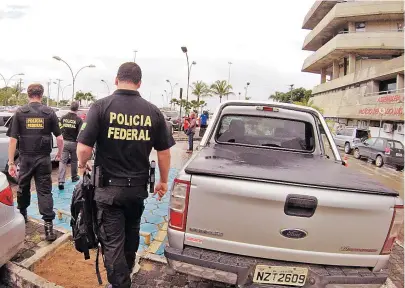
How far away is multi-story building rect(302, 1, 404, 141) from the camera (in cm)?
2664

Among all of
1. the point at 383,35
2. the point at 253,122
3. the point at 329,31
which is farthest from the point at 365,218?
the point at 329,31

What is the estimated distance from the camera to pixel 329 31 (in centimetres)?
4056

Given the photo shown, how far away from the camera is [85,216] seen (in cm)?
276

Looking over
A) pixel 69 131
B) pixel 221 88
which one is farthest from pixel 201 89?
pixel 69 131

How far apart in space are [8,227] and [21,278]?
503 mm

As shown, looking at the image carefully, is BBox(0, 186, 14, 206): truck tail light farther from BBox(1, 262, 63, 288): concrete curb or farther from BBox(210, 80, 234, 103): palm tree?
BBox(210, 80, 234, 103): palm tree

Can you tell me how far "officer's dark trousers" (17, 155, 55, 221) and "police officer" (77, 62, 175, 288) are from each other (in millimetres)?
1597

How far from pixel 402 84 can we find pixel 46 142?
30.2m

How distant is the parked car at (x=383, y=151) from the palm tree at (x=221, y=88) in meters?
45.5

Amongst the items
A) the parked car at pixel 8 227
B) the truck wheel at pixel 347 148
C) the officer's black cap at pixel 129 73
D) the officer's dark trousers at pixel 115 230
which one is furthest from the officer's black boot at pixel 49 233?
the truck wheel at pixel 347 148

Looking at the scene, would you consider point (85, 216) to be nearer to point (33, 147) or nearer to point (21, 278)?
point (21, 278)

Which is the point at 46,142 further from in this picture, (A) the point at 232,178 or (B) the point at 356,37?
(B) the point at 356,37

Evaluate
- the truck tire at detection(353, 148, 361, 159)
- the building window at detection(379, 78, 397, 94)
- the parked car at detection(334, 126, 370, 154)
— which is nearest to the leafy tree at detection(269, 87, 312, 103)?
the building window at detection(379, 78, 397, 94)

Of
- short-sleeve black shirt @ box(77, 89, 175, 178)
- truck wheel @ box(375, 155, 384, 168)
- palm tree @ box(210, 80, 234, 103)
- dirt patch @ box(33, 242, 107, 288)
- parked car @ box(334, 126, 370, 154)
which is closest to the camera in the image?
short-sleeve black shirt @ box(77, 89, 175, 178)
